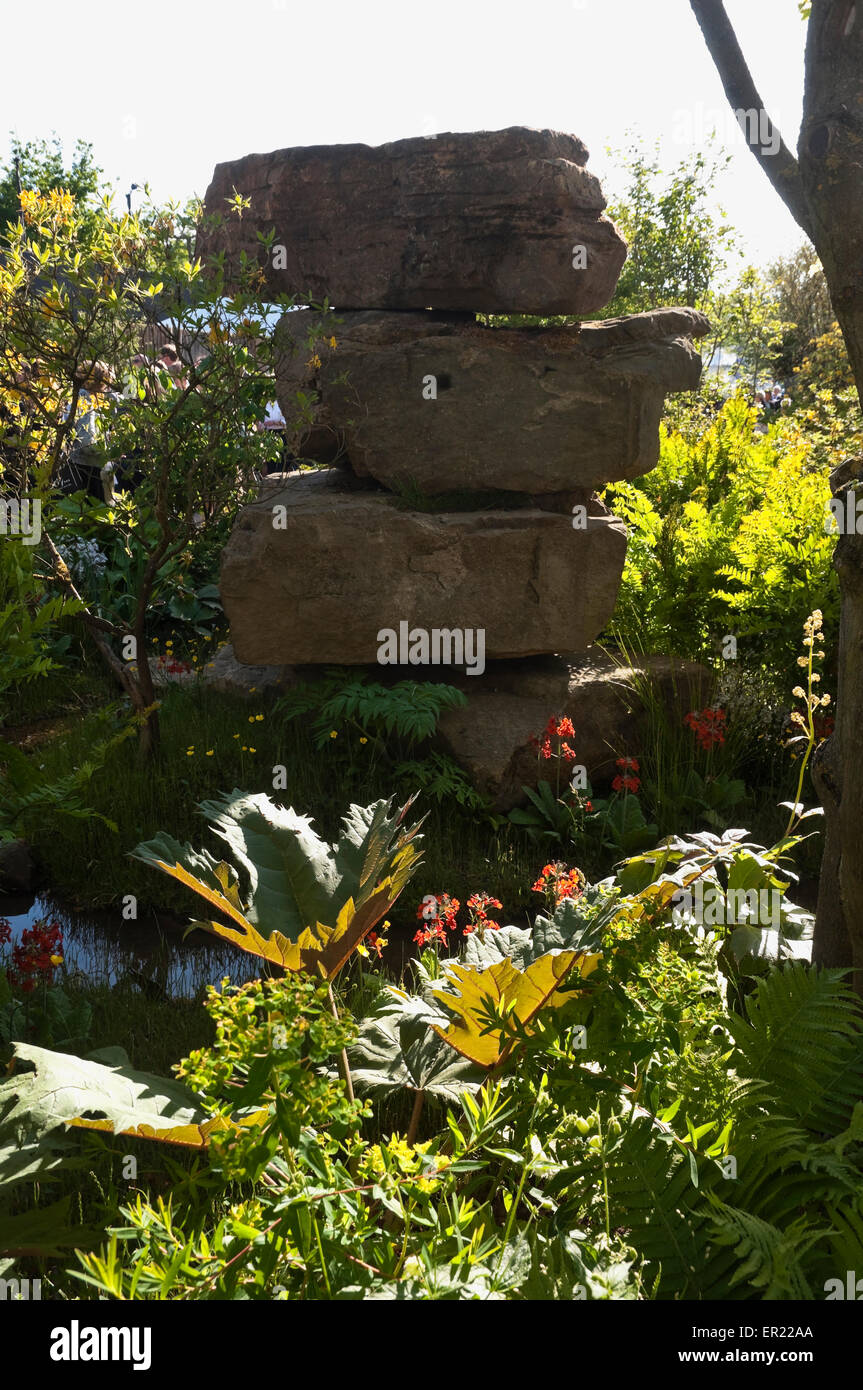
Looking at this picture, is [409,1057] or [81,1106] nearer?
[81,1106]

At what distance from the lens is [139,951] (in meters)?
4.62

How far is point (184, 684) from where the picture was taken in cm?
722

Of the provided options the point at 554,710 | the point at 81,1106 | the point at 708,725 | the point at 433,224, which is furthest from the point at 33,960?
the point at 433,224

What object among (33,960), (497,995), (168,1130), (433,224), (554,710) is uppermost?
(433,224)

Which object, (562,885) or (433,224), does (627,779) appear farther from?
(433,224)

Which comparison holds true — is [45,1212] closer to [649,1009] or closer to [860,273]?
[649,1009]

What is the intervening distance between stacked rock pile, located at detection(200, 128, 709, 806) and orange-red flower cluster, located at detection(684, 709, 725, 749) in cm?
91

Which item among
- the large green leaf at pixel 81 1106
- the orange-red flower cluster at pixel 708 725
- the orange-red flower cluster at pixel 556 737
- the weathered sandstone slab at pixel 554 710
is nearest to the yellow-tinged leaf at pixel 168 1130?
the large green leaf at pixel 81 1106

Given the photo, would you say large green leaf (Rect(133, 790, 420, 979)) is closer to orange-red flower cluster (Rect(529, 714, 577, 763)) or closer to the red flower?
orange-red flower cluster (Rect(529, 714, 577, 763))

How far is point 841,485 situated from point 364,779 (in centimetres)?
336

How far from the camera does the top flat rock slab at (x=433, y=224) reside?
5734mm

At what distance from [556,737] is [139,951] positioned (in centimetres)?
240

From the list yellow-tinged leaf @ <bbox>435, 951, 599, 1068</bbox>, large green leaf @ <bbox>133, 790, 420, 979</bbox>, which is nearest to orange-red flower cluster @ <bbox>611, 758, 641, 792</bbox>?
large green leaf @ <bbox>133, 790, 420, 979</bbox>

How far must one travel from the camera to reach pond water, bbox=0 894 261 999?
430 cm
